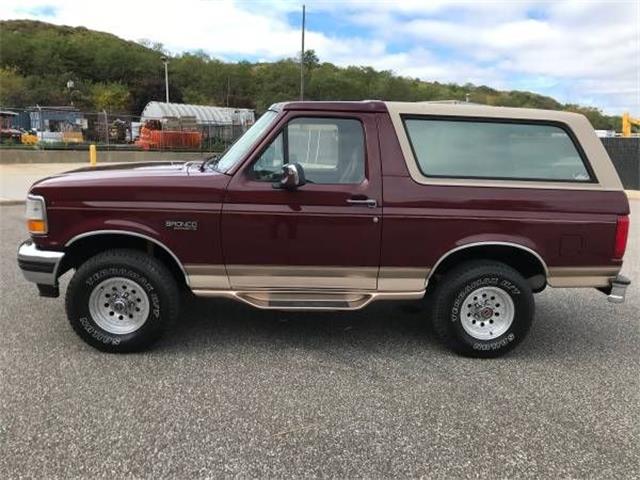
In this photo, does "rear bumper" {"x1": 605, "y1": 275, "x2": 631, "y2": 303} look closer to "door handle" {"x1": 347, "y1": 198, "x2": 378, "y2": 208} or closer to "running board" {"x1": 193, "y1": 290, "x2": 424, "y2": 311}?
"running board" {"x1": 193, "y1": 290, "x2": 424, "y2": 311}

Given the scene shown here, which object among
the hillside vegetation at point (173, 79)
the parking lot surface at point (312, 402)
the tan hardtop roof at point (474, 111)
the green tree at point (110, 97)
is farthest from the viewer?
the green tree at point (110, 97)

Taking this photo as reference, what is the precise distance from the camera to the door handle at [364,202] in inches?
171

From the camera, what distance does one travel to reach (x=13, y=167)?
23031mm

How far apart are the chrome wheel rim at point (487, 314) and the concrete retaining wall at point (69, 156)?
19671 mm

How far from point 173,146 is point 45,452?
29.9 m

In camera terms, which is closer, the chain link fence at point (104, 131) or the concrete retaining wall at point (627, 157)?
the concrete retaining wall at point (627, 157)

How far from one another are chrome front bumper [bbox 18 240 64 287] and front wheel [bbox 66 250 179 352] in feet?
0.49

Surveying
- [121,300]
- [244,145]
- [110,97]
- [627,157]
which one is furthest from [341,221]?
[110,97]

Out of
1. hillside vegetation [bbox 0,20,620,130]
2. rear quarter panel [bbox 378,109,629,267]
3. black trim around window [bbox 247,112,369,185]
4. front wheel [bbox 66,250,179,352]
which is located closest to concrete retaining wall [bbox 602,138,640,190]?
rear quarter panel [bbox 378,109,629,267]

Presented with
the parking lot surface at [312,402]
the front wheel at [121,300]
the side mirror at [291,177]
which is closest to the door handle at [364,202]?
the side mirror at [291,177]

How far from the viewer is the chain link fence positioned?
A: 30562 mm

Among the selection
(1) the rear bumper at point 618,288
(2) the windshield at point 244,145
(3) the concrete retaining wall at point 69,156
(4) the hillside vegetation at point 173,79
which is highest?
(4) the hillside vegetation at point 173,79

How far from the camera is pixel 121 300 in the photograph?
444 centimetres

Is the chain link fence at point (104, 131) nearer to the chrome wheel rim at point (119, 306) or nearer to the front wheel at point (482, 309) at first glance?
the chrome wheel rim at point (119, 306)
